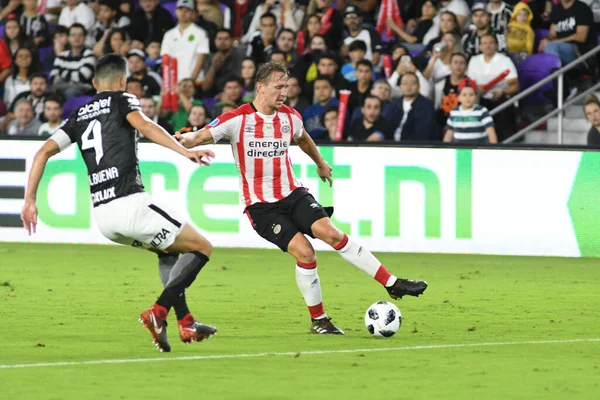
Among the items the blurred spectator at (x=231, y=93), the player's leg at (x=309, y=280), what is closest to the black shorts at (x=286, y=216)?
the player's leg at (x=309, y=280)

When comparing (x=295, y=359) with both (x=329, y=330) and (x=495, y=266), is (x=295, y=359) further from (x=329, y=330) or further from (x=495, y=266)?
(x=495, y=266)

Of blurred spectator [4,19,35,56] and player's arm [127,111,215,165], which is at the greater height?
player's arm [127,111,215,165]

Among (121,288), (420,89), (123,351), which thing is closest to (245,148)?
(123,351)

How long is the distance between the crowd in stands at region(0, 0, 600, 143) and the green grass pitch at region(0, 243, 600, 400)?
8.54ft

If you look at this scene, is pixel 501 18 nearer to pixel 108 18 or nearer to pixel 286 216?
pixel 108 18

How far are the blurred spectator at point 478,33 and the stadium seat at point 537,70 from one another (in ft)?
1.27

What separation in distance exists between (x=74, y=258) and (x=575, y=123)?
704cm

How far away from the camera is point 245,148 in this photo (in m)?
9.55

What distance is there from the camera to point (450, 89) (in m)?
17.0

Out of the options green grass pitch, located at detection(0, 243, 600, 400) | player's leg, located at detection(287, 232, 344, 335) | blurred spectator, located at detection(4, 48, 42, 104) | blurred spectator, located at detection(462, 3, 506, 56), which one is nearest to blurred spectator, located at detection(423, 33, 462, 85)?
blurred spectator, located at detection(462, 3, 506, 56)

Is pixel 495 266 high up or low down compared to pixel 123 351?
down

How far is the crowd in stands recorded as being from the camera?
16.9m

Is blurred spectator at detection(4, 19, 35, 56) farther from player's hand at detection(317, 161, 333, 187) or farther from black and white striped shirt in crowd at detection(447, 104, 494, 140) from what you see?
player's hand at detection(317, 161, 333, 187)

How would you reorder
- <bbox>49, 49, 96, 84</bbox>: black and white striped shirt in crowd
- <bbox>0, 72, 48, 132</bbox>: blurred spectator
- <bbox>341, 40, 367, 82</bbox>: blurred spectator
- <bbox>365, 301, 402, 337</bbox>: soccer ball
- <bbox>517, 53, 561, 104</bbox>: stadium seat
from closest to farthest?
1. <bbox>365, 301, 402, 337</bbox>: soccer ball
2. <bbox>517, 53, 561, 104</bbox>: stadium seat
3. <bbox>341, 40, 367, 82</bbox>: blurred spectator
4. <bbox>0, 72, 48, 132</bbox>: blurred spectator
5. <bbox>49, 49, 96, 84</bbox>: black and white striped shirt in crowd
